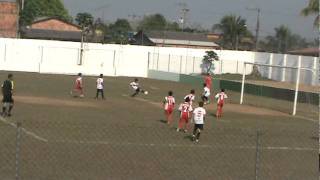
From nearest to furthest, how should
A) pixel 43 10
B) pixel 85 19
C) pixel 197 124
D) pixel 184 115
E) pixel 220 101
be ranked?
pixel 197 124 < pixel 184 115 < pixel 220 101 < pixel 85 19 < pixel 43 10

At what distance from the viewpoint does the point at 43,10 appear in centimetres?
13100

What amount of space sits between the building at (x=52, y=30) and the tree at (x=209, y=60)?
35.2m

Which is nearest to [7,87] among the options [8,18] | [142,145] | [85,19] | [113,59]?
[142,145]

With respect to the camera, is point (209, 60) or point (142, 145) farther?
point (209, 60)

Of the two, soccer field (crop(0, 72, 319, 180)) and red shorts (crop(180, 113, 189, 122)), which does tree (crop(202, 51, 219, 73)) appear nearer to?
soccer field (crop(0, 72, 319, 180))

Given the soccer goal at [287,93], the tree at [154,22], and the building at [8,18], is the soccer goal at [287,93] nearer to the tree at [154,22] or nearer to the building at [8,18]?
the building at [8,18]

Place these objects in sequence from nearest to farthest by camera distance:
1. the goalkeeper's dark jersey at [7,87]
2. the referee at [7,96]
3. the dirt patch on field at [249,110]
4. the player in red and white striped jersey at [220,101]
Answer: the referee at [7,96] < the goalkeeper's dark jersey at [7,87] < the player in red and white striped jersey at [220,101] < the dirt patch on field at [249,110]

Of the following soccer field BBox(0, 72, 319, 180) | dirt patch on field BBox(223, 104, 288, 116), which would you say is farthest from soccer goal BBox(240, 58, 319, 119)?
soccer field BBox(0, 72, 319, 180)

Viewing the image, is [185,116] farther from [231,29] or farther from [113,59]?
[231,29]

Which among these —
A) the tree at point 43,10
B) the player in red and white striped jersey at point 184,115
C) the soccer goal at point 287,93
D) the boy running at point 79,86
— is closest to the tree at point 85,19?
the tree at point 43,10

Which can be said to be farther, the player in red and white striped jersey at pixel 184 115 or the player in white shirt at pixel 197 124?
the player in red and white striped jersey at pixel 184 115

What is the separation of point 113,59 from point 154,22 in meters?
78.7

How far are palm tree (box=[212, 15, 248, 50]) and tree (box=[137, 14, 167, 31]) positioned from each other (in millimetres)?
26970

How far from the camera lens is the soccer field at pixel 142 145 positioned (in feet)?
45.5
